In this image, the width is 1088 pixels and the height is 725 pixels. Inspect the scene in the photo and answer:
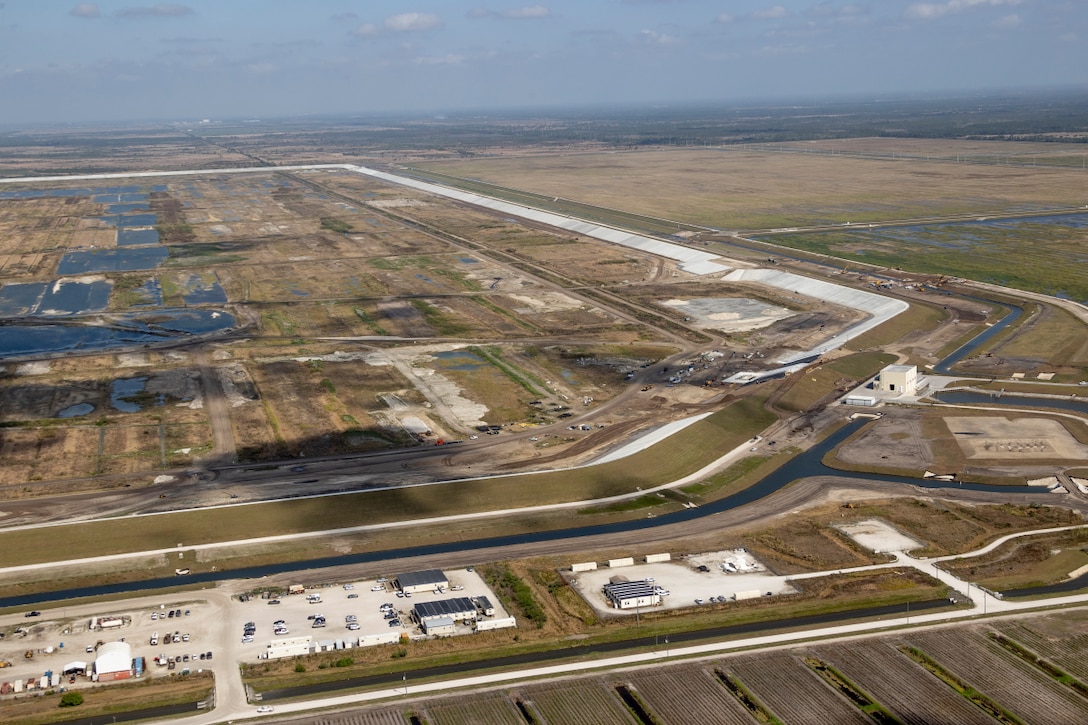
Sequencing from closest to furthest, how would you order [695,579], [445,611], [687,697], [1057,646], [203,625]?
[687,697] → [1057,646] → [203,625] → [445,611] → [695,579]

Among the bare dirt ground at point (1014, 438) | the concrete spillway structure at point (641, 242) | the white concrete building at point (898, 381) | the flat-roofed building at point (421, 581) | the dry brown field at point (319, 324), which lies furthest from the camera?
the concrete spillway structure at point (641, 242)

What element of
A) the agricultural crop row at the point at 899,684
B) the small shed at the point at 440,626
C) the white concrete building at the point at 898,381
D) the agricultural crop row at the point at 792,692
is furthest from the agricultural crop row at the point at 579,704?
the white concrete building at the point at 898,381

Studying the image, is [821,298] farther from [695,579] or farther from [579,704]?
[579,704]

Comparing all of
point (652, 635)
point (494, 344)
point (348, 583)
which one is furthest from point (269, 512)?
point (494, 344)

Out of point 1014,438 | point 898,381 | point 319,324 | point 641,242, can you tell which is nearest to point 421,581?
point 1014,438

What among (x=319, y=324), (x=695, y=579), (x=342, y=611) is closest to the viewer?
(x=342, y=611)

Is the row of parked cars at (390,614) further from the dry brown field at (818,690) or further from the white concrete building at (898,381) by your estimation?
the white concrete building at (898,381)

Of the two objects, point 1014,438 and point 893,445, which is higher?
point 1014,438

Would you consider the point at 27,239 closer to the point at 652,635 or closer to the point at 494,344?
the point at 494,344

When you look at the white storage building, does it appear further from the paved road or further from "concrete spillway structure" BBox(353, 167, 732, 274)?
"concrete spillway structure" BBox(353, 167, 732, 274)
